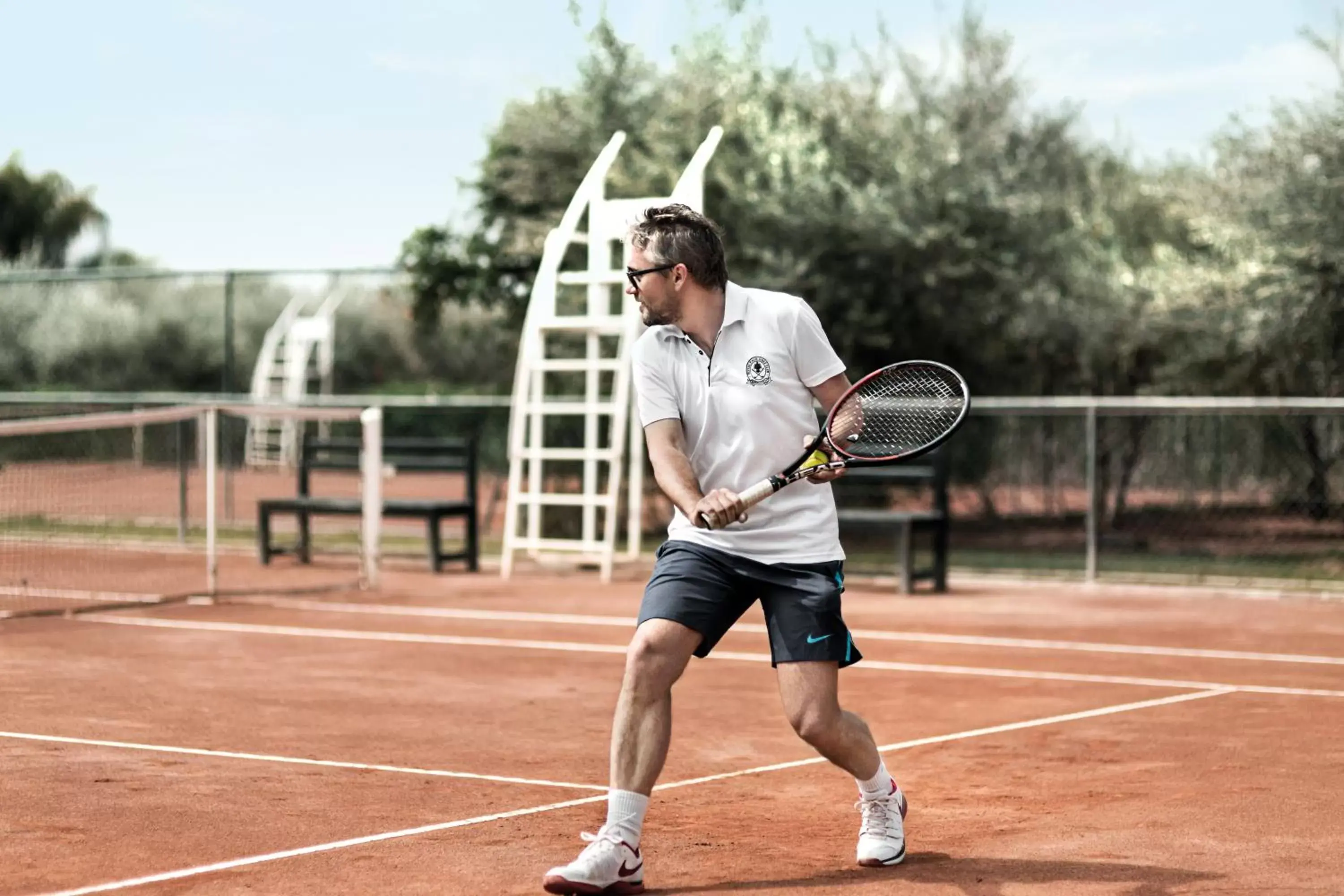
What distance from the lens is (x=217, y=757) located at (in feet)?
23.7

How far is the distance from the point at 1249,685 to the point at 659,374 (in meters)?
5.44

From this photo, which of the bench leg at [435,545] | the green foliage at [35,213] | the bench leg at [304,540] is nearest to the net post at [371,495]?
the bench leg at [435,545]

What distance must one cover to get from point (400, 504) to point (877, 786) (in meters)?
10.8

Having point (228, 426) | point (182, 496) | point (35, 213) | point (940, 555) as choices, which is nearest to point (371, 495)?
point (940, 555)

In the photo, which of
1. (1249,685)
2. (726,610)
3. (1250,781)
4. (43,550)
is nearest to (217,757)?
(726,610)

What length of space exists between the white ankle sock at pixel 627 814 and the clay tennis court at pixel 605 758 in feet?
1.04

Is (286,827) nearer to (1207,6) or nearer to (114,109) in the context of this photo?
(1207,6)

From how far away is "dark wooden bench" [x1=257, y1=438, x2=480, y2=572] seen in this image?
15.7 m

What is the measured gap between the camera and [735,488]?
5.34 meters

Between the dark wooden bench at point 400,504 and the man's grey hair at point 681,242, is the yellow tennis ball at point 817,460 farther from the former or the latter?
the dark wooden bench at point 400,504

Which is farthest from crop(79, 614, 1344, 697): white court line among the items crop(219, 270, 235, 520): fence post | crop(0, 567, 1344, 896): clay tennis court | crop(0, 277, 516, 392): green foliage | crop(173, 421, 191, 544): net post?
crop(0, 277, 516, 392): green foliage

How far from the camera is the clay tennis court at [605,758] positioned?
541 cm

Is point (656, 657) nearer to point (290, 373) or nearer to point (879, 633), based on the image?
point (879, 633)

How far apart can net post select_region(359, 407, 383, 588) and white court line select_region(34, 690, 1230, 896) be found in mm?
6913
